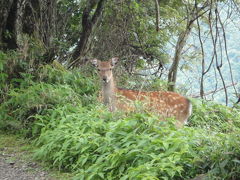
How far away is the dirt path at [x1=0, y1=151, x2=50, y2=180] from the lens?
19.0ft

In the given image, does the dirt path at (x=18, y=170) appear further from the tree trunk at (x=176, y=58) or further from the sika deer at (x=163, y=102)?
the tree trunk at (x=176, y=58)

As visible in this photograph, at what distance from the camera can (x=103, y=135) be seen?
6.29 m

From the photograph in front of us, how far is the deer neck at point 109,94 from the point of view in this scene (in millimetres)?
8531

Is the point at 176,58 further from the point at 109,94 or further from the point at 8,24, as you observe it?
the point at 8,24

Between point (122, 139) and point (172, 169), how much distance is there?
3.63 feet

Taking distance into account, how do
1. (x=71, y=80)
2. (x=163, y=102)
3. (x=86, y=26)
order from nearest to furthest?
(x=163, y=102) → (x=71, y=80) → (x=86, y=26)

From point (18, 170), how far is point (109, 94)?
3.18m

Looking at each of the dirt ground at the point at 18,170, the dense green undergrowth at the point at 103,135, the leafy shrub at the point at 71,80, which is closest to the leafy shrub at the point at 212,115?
Answer: the dense green undergrowth at the point at 103,135

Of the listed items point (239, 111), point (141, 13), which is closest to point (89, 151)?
point (239, 111)

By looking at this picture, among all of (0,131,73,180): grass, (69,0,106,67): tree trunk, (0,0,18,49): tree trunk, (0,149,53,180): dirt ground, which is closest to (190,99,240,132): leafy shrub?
(0,131,73,180): grass

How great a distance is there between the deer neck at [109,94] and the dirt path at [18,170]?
2.42 meters

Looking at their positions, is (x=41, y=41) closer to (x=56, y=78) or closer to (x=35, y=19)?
(x=35, y=19)

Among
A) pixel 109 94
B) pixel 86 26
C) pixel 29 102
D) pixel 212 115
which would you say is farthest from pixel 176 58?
pixel 29 102

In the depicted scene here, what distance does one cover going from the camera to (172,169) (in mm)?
4719
